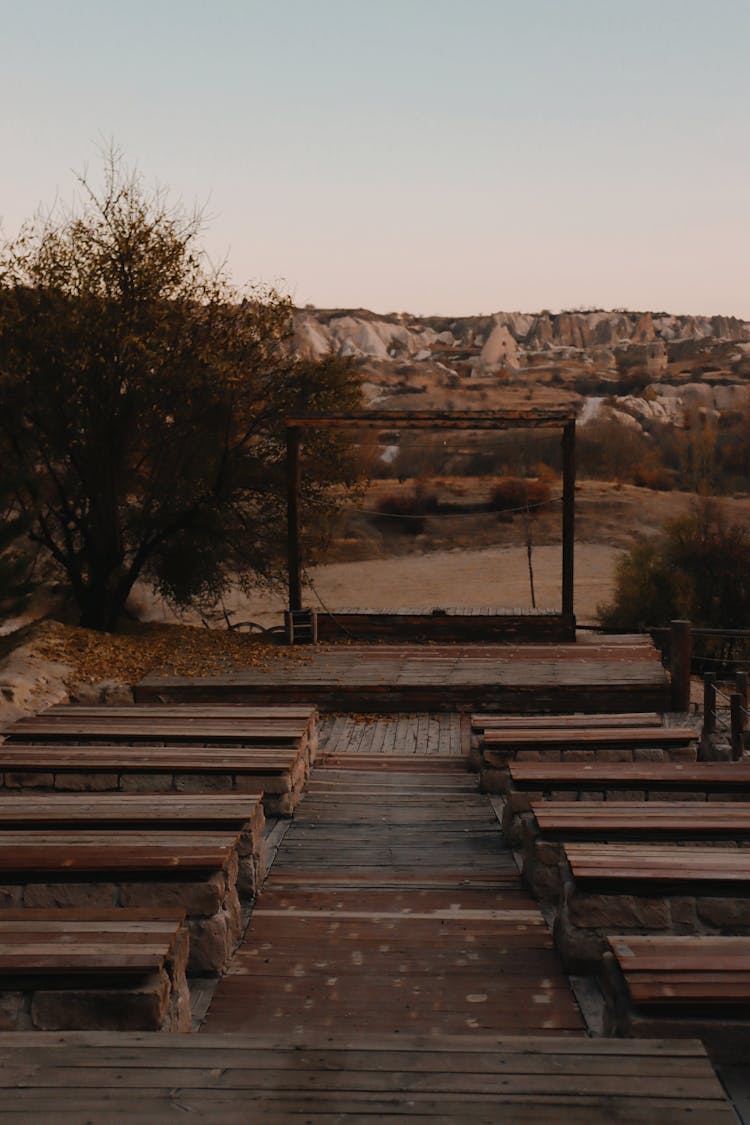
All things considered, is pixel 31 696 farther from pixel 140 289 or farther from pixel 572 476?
pixel 572 476

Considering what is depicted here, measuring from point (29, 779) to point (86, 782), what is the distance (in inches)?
16.1

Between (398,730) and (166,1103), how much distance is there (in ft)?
28.7

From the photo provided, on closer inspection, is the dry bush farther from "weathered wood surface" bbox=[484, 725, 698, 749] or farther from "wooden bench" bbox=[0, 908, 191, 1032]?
"wooden bench" bbox=[0, 908, 191, 1032]

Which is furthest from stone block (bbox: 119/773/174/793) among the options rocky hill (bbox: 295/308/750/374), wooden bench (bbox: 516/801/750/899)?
rocky hill (bbox: 295/308/750/374)

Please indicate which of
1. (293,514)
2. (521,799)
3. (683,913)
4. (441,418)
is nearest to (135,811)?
(521,799)

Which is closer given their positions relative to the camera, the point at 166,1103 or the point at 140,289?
the point at 166,1103

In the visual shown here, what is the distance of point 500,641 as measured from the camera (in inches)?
565

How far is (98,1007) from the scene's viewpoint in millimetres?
3361

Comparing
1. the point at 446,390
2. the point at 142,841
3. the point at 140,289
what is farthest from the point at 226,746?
the point at 446,390

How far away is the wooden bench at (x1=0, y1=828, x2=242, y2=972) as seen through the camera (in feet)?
14.4

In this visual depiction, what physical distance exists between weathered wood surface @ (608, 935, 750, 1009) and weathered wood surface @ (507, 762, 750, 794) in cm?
256

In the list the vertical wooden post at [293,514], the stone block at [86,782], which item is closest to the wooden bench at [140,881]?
the stone block at [86,782]

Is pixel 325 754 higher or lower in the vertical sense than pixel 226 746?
lower

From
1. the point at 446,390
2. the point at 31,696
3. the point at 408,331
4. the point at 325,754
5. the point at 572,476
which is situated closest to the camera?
the point at 325,754
